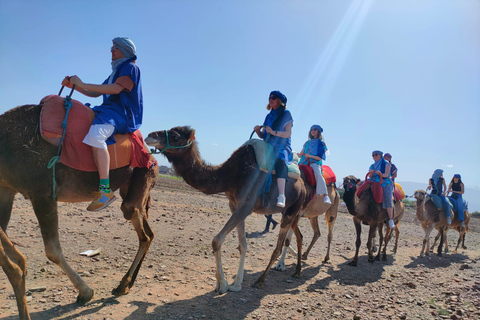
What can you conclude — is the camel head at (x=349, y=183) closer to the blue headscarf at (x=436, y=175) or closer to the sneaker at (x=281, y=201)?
the sneaker at (x=281, y=201)

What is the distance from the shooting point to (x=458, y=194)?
13.9m

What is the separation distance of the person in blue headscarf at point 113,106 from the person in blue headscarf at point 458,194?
1412cm

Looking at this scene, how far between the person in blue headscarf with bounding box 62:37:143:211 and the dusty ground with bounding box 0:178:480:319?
159 centimetres

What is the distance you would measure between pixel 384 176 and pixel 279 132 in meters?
6.07

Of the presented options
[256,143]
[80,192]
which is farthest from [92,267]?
[256,143]

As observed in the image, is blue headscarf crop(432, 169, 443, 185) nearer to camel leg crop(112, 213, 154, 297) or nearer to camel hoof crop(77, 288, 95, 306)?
camel leg crop(112, 213, 154, 297)

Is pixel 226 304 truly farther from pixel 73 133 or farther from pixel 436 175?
pixel 436 175

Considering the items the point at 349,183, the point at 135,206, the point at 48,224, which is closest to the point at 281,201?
the point at 135,206

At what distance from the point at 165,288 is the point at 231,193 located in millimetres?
1918

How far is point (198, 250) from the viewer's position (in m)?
7.30

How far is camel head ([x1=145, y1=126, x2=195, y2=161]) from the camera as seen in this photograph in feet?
14.2

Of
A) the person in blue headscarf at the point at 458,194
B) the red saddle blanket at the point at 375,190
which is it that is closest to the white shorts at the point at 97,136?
the red saddle blanket at the point at 375,190

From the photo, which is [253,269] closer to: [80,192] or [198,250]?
[198,250]

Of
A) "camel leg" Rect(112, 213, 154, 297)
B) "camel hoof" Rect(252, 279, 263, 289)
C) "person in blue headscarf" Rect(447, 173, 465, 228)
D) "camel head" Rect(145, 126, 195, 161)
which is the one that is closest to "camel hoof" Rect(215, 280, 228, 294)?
"camel hoof" Rect(252, 279, 263, 289)
